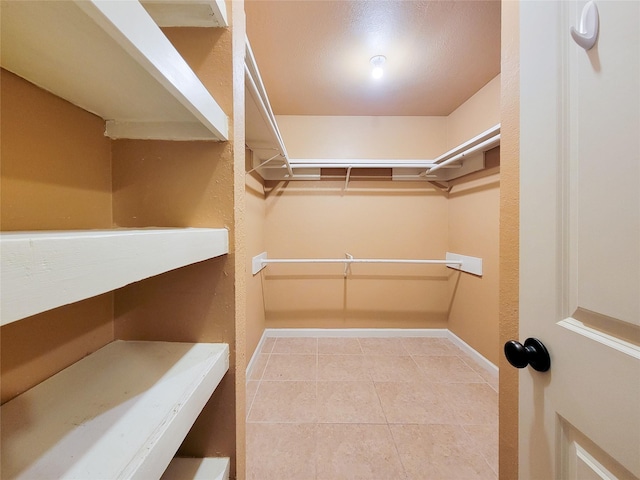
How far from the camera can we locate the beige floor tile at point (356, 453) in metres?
1.00

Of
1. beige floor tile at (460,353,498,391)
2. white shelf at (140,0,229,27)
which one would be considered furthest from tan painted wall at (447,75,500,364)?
white shelf at (140,0,229,27)

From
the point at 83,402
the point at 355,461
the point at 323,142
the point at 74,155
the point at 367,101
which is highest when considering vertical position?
the point at 367,101

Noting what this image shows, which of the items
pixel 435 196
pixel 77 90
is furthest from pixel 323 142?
pixel 77 90

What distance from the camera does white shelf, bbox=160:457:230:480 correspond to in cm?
56

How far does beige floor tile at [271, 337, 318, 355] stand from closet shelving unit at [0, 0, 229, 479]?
147 centimetres

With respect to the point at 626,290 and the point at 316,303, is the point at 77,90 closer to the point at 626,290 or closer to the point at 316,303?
the point at 626,290

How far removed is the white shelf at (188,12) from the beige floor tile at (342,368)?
1.86 m

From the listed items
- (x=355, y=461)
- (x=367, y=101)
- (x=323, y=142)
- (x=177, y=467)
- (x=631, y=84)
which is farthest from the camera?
(x=323, y=142)

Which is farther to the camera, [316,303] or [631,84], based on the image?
[316,303]

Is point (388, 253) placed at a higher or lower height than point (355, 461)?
higher

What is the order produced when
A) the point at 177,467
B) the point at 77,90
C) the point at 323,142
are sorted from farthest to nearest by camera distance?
1. the point at 323,142
2. the point at 177,467
3. the point at 77,90

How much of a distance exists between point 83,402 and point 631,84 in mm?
1029

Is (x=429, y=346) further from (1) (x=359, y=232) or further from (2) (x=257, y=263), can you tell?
(2) (x=257, y=263)

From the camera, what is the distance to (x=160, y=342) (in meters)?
0.62
